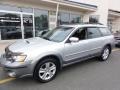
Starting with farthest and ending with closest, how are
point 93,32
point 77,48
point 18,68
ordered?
point 93,32 → point 77,48 → point 18,68

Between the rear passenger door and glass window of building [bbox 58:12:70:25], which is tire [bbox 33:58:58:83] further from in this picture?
glass window of building [bbox 58:12:70:25]

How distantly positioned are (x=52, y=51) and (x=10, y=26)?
696 centimetres

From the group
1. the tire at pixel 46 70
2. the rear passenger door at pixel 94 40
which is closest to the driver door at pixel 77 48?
the rear passenger door at pixel 94 40

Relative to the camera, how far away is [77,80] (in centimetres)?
415

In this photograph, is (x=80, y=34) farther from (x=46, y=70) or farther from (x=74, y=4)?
(x=74, y=4)

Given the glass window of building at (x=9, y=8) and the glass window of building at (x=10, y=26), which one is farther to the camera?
the glass window of building at (x=10, y=26)

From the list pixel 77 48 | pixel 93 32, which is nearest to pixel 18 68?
pixel 77 48

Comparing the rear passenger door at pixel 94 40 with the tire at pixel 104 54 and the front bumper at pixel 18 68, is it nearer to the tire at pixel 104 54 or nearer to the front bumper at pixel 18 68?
the tire at pixel 104 54

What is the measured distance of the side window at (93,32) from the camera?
530cm

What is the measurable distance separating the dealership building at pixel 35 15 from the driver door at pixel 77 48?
217 inches

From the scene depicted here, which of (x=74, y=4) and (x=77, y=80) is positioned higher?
(x=74, y=4)

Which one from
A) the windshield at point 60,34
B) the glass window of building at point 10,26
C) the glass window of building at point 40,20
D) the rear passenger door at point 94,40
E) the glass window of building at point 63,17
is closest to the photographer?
the windshield at point 60,34

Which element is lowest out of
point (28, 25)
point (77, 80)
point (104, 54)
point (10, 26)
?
point (77, 80)

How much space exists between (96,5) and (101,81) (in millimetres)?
12193
